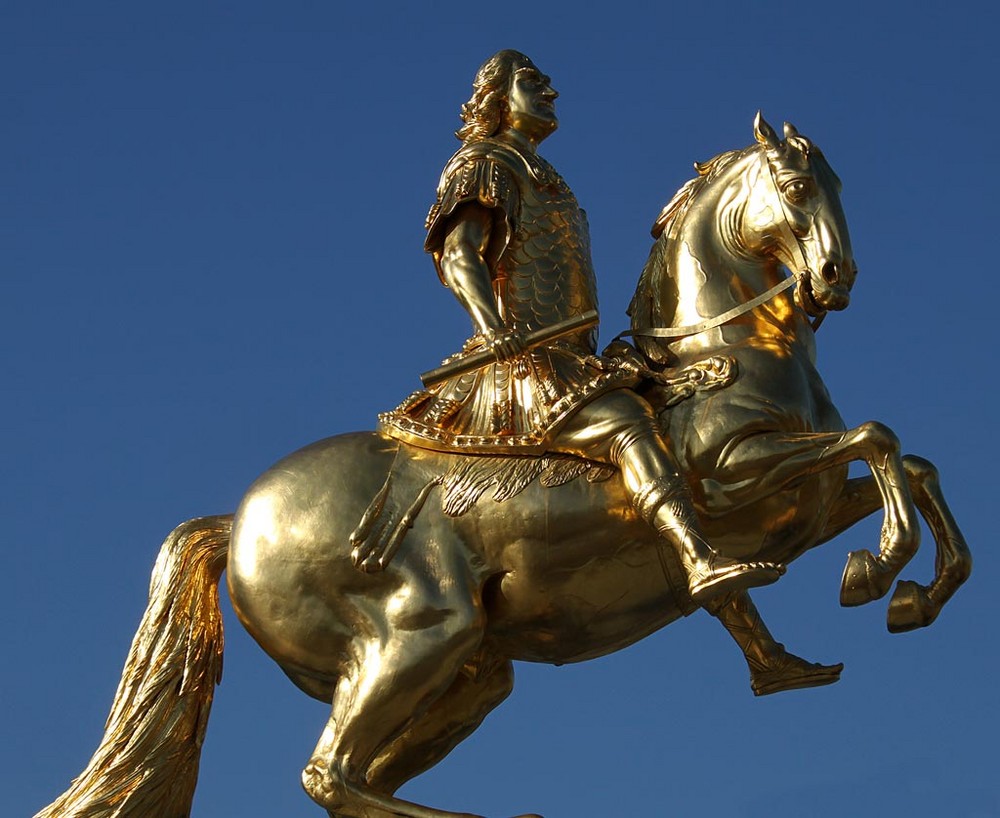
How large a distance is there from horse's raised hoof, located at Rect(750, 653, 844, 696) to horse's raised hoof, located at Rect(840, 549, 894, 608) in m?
0.86

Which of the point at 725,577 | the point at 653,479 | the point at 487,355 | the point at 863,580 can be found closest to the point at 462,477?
the point at 487,355

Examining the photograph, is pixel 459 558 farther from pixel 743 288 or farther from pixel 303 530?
pixel 743 288

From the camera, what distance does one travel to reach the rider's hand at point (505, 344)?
8484 millimetres

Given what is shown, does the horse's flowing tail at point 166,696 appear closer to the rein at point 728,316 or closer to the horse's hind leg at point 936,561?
the rein at point 728,316

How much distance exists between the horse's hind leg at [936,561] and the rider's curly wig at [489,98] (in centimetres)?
221

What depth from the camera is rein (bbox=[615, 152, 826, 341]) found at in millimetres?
8773

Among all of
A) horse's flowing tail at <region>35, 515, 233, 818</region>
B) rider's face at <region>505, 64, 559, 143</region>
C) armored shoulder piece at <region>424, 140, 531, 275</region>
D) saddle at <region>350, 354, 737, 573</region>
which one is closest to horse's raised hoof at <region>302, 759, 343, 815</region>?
horse's flowing tail at <region>35, 515, 233, 818</region>

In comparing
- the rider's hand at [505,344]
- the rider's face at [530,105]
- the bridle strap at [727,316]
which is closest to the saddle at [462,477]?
the bridle strap at [727,316]

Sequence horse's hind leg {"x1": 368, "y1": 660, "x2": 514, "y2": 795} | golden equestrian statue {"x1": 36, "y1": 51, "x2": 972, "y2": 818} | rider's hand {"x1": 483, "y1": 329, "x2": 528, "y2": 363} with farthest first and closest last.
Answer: horse's hind leg {"x1": 368, "y1": 660, "x2": 514, "y2": 795} < rider's hand {"x1": 483, "y1": 329, "x2": 528, "y2": 363} < golden equestrian statue {"x1": 36, "y1": 51, "x2": 972, "y2": 818}

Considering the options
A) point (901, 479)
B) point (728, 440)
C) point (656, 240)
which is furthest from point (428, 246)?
point (901, 479)

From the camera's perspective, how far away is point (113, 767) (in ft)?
28.1

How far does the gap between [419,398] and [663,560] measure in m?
1.25

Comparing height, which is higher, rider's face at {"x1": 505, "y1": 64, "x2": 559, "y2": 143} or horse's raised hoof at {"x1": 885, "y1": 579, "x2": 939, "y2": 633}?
rider's face at {"x1": 505, "y1": 64, "x2": 559, "y2": 143}

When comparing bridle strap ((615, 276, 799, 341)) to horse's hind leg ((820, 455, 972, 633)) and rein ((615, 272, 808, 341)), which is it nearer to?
rein ((615, 272, 808, 341))
